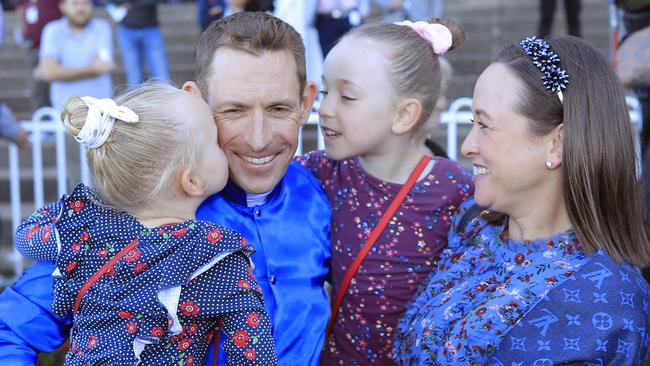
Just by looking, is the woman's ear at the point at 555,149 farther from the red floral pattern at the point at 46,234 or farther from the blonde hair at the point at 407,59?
the red floral pattern at the point at 46,234

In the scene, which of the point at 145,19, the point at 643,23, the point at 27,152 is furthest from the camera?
the point at 145,19

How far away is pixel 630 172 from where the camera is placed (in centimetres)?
214

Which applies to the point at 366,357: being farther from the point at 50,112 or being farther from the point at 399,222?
the point at 50,112

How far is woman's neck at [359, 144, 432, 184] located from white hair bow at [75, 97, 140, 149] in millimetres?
883

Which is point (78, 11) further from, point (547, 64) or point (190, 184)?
point (547, 64)

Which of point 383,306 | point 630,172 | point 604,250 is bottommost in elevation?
point 383,306

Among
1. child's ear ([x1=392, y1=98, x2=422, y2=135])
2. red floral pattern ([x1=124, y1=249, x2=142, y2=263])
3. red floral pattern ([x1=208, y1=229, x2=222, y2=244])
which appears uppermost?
child's ear ([x1=392, y1=98, x2=422, y2=135])

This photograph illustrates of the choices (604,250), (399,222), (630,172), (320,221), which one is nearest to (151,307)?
(320,221)

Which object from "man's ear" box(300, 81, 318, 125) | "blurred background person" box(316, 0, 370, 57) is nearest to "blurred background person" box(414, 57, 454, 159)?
"man's ear" box(300, 81, 318, 125)

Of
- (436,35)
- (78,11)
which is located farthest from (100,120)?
(78,11)

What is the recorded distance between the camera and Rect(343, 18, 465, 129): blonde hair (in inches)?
101

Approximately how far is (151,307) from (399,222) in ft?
2.89

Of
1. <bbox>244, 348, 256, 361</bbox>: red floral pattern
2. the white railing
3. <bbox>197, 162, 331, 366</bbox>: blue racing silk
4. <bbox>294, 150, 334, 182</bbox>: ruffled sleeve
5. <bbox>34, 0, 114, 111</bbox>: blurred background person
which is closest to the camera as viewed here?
<bbox>244, 348, 256, 361</bbox>: red floral pattern

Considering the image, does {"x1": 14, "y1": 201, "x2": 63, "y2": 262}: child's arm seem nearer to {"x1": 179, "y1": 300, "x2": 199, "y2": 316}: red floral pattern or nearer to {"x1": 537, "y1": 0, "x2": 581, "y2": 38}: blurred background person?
{"x1": 179, "y1": 300, "x2": 199, "y2": 316}: red floral pattern
